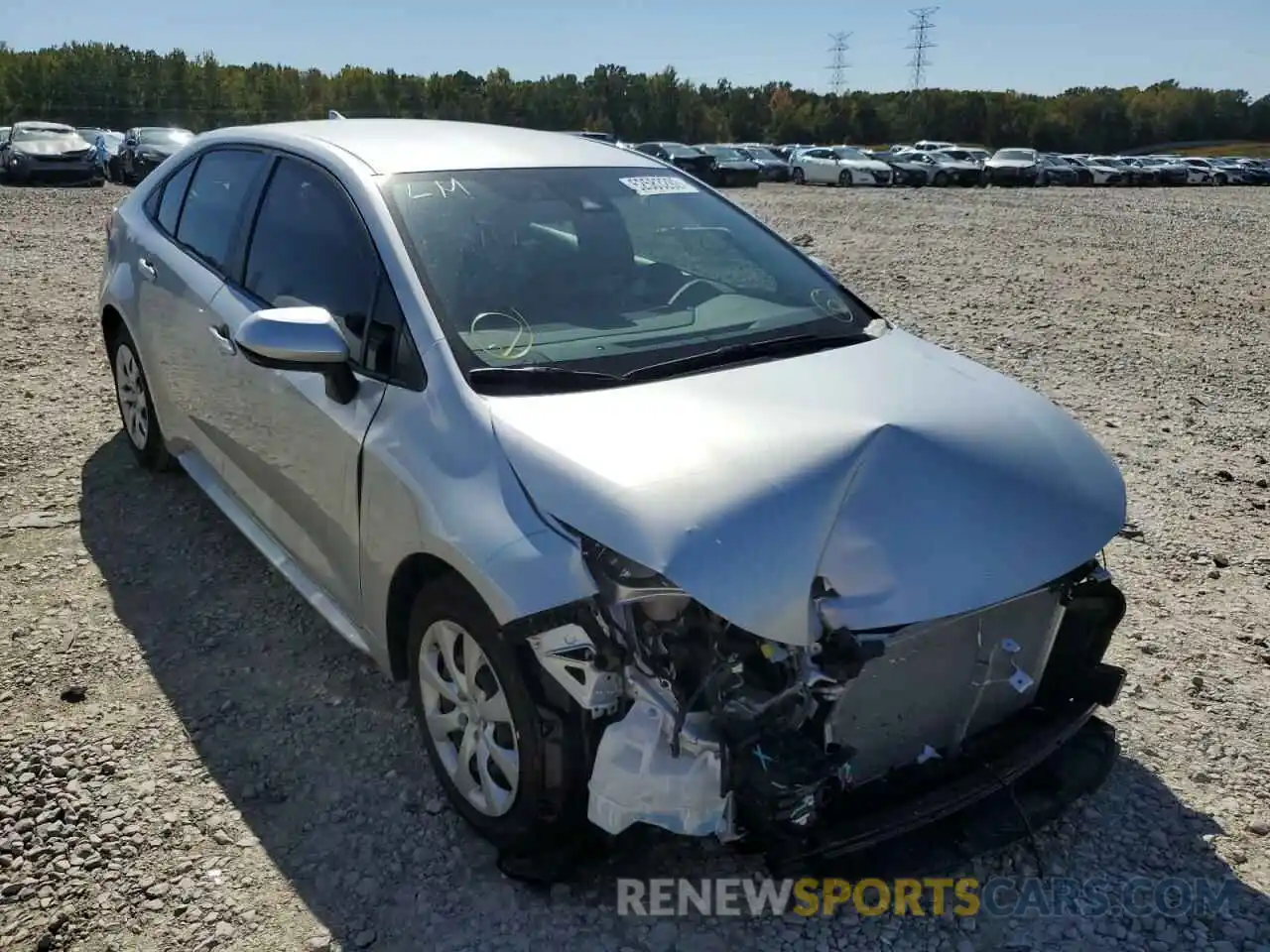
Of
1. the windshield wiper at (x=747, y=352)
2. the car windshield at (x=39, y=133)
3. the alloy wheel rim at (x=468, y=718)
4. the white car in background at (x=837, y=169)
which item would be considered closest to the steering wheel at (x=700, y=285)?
the windshield wiper at (x=747, y=352)

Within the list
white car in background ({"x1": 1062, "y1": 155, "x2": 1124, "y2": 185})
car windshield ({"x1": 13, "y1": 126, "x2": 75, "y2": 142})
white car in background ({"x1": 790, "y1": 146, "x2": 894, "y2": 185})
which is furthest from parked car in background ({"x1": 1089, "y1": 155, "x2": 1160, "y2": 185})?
car windshield ({"x1": 13, "y1": 126, "x2": 75, "y2": 142})

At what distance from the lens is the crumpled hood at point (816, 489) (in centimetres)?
218

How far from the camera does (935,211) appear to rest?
21.0m

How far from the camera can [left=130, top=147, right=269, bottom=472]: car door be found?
3.78 metres

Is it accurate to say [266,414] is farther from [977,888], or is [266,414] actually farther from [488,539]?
[977,888]

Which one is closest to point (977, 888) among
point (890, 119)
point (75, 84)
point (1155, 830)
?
point (1155, 830)

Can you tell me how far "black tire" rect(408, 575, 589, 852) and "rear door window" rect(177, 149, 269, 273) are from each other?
2010 millimetres

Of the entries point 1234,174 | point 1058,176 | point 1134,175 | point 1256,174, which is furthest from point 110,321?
point 1256,174

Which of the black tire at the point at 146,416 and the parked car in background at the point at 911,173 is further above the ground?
the parked car in background at the point at 911,173

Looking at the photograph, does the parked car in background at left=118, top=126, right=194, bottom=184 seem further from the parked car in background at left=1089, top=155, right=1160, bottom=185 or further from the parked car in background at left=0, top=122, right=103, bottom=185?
the parked car in background at left=1089, top=155, right=1160, bottom=185

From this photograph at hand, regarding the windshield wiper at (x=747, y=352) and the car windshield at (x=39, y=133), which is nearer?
the windshield wiper at (x=747, y=352)

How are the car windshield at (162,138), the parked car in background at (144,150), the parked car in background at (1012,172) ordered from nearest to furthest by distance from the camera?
the parked car in background at (144,150), the car windshield at (162,138), the parked car in background at (1012,172)

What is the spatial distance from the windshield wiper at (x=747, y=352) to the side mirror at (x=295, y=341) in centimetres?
81

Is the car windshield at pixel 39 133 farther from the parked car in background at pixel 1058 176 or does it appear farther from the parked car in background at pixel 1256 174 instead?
the parked car in background at pixel 1256 174
